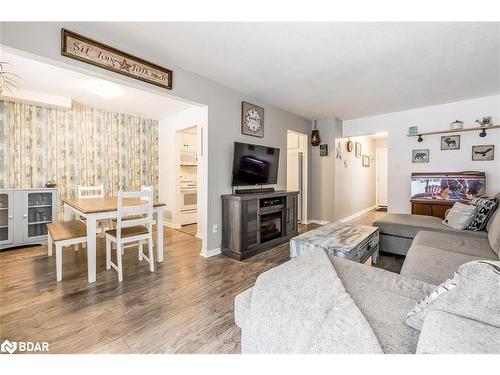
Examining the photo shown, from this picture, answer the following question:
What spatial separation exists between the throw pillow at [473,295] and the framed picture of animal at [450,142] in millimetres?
4307

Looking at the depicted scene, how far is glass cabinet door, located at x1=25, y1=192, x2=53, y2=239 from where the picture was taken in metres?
3.47

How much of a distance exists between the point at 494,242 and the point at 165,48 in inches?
141

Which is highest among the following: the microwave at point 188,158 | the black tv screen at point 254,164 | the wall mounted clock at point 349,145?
the wall mounted clock at point 349,145

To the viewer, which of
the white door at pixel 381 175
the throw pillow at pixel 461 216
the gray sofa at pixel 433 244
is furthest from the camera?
the white door at pixel 381 175

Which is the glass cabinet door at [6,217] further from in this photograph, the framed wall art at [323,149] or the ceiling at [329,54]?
the framed wall art at [323,149]

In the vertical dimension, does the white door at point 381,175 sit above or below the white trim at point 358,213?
above

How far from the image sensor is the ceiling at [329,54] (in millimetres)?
2021

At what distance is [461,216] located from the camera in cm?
273

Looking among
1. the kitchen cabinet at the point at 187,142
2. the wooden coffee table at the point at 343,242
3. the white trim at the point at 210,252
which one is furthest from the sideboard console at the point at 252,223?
the kitchen cabinet at the point at 187,142

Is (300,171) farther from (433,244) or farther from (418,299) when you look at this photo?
(418,299)

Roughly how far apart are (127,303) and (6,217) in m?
2.88

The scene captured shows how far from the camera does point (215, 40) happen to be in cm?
218

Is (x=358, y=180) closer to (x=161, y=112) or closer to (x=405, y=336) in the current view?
(x=161, y=112)
